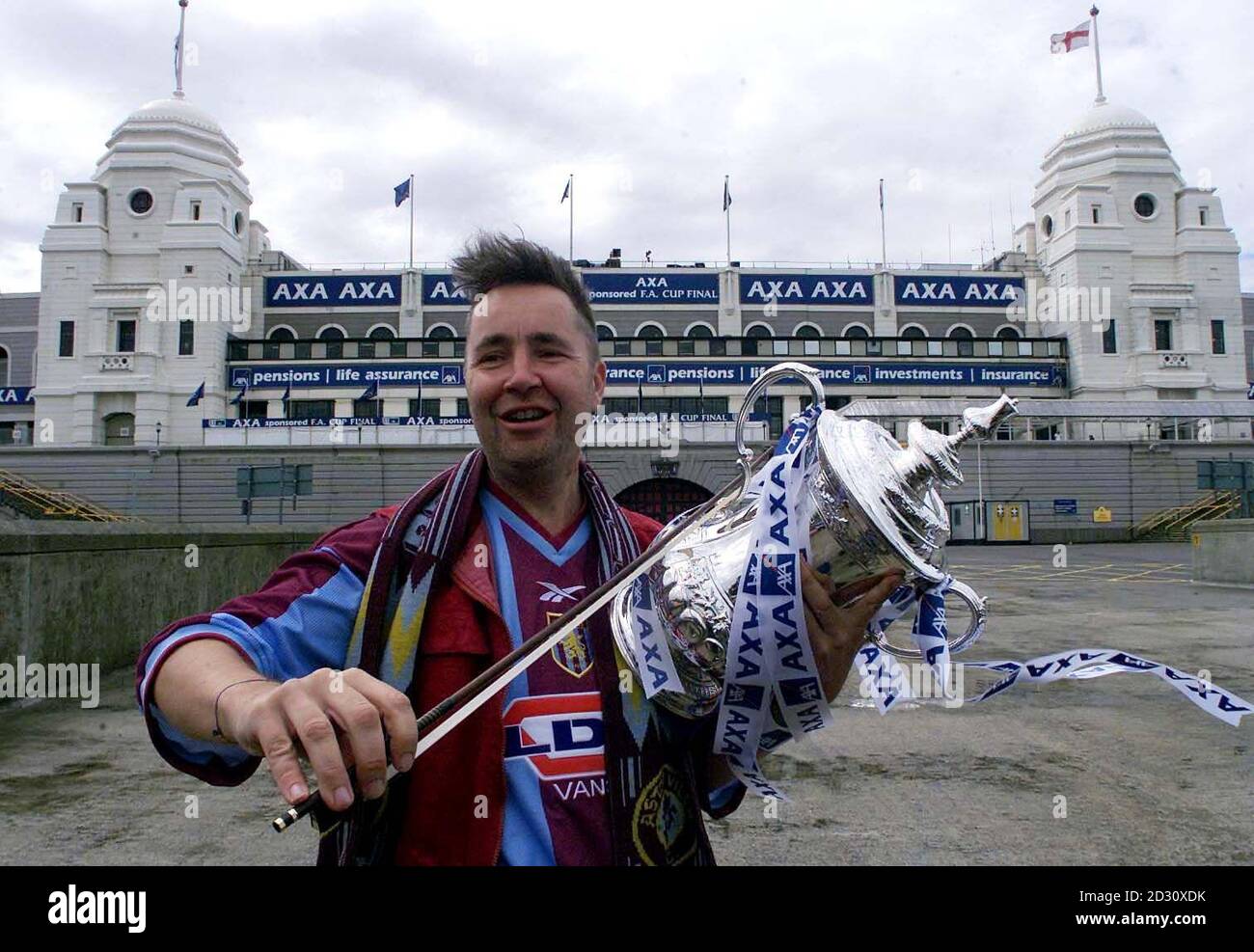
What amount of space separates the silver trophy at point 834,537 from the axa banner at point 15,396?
6152 centimetres

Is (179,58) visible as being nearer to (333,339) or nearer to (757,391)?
(333,339)

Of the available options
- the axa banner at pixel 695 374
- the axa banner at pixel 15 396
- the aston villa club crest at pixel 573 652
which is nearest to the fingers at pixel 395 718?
the aston villa club crest at pixel 573 652

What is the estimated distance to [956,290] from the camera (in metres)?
51.7

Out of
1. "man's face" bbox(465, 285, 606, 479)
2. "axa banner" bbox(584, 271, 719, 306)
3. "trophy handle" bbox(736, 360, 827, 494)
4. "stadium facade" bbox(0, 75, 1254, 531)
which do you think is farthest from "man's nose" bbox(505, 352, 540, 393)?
"axa banner" bbox(584, 271, 719, 306)

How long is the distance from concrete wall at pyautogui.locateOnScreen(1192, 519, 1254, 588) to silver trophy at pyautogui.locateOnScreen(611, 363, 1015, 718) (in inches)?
714

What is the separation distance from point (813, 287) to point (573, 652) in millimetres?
52778

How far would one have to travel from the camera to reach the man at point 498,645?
141 cm

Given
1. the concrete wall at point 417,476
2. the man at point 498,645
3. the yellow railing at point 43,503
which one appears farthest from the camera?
the concrete wall at point 417,476

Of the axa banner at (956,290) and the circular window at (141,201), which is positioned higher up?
the circular window at (141,201)

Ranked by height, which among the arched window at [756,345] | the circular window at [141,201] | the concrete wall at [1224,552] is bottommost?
the concrete wall at [1224,552]

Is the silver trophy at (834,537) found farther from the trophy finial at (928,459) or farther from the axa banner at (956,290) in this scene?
the axa banner at (956,290)

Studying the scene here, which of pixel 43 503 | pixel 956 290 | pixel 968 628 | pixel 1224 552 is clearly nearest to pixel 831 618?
pixel 968 628

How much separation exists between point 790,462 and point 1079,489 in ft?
144
